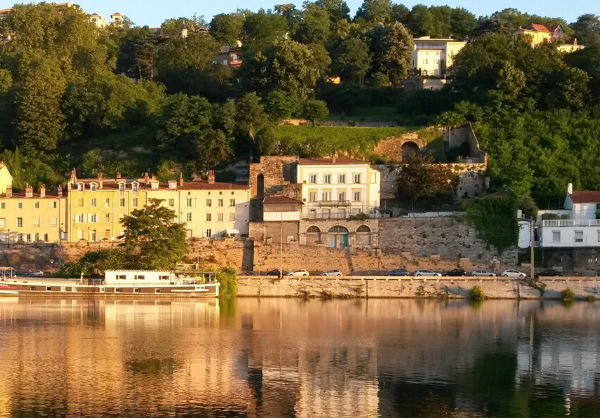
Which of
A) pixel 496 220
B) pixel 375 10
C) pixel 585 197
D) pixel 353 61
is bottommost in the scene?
pixel 496 220

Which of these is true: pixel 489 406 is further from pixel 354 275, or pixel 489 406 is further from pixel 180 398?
pixel 354 275

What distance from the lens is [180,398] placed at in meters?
38.6

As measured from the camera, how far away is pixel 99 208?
243 feet

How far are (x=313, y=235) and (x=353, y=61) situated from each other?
27.3 meters

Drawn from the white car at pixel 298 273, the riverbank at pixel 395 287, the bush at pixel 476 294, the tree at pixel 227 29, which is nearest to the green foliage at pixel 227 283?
the riverbank at pixel 395 287

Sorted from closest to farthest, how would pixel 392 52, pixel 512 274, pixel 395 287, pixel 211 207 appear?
pixel 395 287, pixel 512 274, pixel 211 207, pixel 392 52

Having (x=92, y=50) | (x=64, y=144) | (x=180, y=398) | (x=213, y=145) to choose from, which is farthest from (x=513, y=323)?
(x=92, y=50)

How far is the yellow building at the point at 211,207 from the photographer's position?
2906 inches

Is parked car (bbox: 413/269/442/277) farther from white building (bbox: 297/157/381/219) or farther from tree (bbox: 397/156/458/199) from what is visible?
tree (bbox: 397/156/458/199)

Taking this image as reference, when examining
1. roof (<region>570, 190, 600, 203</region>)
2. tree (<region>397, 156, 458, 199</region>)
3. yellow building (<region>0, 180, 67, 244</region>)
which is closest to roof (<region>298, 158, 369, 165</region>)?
tree (<region>397, 156, 458, 199</region>)

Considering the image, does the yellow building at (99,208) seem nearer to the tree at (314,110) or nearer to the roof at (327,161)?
the roof at (327,161)

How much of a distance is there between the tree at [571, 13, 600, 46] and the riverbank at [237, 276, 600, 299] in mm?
47905

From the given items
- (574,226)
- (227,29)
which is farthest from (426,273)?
(227,29)

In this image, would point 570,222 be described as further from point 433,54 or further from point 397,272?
point 433,54
